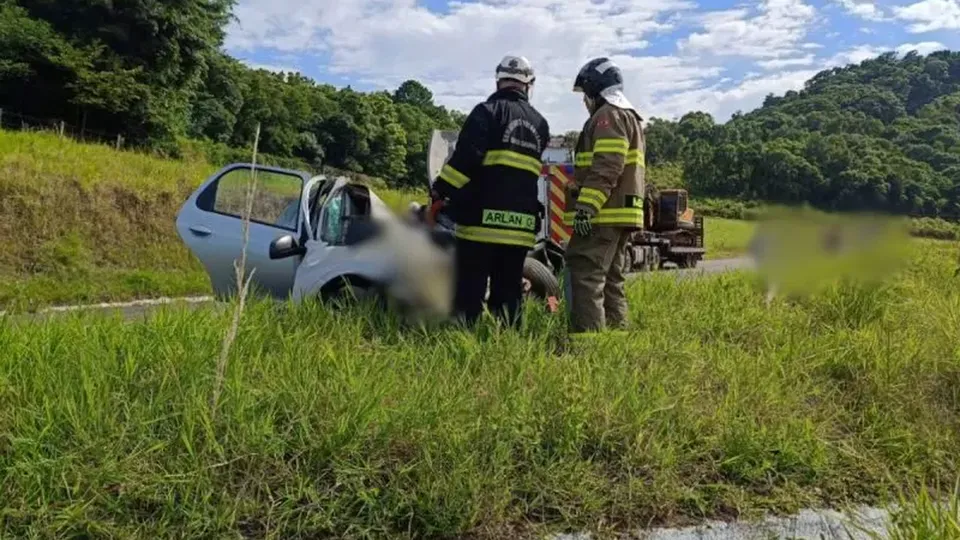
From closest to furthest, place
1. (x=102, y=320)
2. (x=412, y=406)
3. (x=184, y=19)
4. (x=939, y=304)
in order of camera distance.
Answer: (x=412, y=406) → (x=102, y=320) → (x=939, y=304) → (x=184, y=19)

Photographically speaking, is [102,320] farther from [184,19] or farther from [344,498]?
[184,19]

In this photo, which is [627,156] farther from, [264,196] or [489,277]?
[264,196]

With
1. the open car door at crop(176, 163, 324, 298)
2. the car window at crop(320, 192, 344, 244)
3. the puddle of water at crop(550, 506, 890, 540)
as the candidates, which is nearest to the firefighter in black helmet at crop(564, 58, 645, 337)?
the car window at crop(320, 192, 344, 244)

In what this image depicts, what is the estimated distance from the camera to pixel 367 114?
5947cm

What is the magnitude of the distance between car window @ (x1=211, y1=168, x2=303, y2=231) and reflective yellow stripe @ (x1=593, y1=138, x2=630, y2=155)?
259cm

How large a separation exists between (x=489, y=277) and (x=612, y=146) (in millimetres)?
1121

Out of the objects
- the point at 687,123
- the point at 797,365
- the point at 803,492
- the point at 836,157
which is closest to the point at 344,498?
the point at 803,492

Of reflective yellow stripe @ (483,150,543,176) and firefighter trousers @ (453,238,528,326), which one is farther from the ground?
reflective yellow stripe @ (483,150,543,176)

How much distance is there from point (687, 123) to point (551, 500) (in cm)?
797

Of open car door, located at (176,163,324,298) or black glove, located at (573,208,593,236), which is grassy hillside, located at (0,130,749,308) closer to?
open car door, located at (176,163,324,298)

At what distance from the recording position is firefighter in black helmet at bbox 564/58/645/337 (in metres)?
4.61

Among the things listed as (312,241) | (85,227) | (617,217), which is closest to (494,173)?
(617,217)

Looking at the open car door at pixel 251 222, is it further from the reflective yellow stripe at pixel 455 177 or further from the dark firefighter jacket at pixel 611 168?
the dark firefighter jacket at pixel 611 168

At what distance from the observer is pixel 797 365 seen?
13.7 ft
